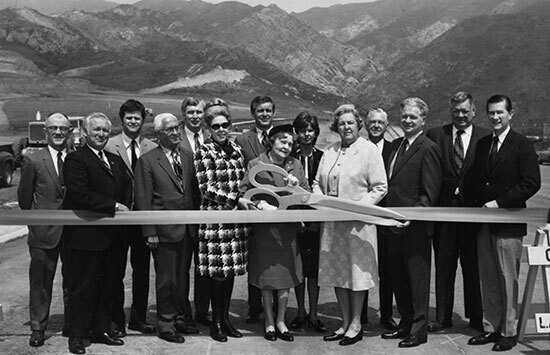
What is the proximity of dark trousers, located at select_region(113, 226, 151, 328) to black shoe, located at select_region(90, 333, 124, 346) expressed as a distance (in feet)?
0.87

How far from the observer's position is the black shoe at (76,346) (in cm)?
528

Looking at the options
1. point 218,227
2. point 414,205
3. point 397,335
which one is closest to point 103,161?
point 218,227

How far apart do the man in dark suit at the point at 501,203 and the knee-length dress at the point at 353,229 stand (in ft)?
2.94

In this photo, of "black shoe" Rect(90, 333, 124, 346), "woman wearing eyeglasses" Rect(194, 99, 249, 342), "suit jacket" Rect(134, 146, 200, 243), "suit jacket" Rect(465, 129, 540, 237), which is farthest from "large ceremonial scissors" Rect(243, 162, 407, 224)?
"black shoe" Rect(90, 333, 124, 346)

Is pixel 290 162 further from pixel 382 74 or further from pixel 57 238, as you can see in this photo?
pixel 382 74

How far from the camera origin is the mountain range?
8812cm

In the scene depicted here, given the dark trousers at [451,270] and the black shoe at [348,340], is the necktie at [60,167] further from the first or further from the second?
the dark trousers at [451,270]

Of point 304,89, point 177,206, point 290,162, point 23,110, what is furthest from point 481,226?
point 304,89

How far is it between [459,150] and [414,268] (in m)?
1.22

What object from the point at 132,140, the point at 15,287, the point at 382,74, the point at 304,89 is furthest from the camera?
the point at 382,74

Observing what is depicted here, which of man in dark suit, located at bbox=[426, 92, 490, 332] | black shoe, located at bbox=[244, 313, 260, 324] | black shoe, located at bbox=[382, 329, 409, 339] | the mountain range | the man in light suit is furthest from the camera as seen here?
the mountain range

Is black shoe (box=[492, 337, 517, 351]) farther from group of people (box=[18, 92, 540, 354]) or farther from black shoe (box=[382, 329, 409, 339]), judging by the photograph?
black shoe (box=[382, 329, 409, 339])

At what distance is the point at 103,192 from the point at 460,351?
3206mm

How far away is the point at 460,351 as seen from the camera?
5375 millimetres
